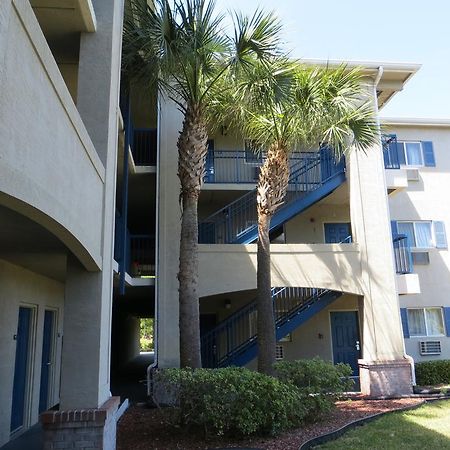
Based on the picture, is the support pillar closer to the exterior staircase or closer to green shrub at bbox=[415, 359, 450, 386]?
the exterior staircase

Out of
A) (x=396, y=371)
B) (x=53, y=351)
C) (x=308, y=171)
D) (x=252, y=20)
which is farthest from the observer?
(x=308, y=171)

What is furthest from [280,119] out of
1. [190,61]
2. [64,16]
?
[64,16]

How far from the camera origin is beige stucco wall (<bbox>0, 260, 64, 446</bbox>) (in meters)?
8.60

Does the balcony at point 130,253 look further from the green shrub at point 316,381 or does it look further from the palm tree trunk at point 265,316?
the green shrub at point 316,381

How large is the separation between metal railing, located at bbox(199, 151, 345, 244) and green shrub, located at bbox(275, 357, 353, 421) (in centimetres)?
492

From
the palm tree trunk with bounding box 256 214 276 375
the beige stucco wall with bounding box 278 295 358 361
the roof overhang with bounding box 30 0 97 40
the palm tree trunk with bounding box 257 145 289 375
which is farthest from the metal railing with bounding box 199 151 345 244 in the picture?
the roof overhang with bounding box 30 0 97 40

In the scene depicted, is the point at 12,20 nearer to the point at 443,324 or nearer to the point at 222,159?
the point at 222,159

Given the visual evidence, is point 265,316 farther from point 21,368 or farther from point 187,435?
point 21,368

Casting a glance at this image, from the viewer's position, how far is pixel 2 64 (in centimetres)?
322

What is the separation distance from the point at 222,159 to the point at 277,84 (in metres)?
5.03

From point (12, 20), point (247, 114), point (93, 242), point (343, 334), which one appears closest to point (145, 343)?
point (343, 334)

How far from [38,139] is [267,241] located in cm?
840

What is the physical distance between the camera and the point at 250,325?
1584cm

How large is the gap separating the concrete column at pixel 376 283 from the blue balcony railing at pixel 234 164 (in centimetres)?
212
